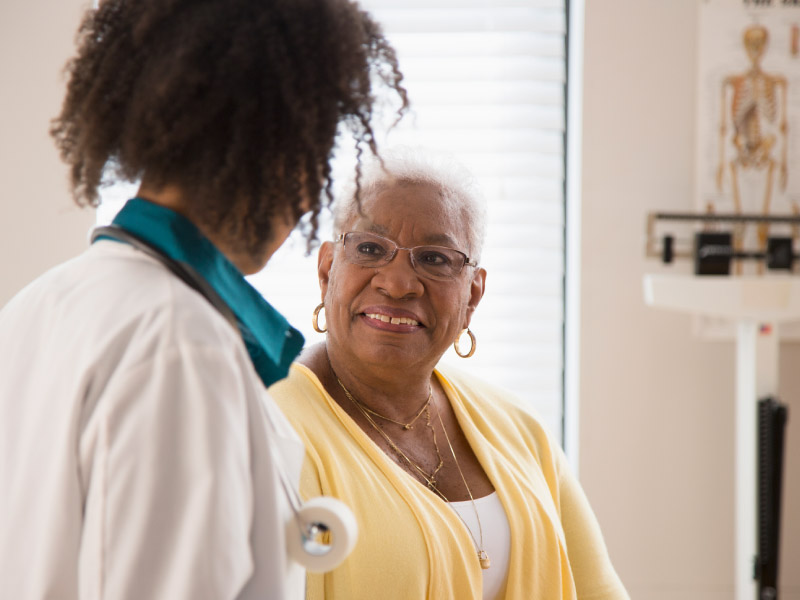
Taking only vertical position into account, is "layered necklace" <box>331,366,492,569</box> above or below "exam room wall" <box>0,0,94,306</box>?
below

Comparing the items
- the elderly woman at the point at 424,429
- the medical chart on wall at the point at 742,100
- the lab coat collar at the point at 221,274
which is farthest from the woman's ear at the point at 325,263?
the medical chart on wall at the point at 742,100

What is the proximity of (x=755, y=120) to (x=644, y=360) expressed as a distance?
3.03 feet

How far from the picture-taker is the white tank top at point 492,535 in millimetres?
1513

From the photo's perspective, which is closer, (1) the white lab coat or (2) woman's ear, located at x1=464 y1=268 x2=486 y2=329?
(1) the white lab coat

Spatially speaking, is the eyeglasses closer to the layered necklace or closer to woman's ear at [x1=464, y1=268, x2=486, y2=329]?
woman's ear at [x1=464, y1=268, x2=486, y2=329]

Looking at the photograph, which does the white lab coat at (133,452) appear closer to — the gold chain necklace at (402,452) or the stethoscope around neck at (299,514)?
the stethoscope around neck at (299,514)

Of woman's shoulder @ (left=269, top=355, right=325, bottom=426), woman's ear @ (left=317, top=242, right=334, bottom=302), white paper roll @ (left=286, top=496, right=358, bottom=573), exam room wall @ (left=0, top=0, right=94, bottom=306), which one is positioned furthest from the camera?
exam room wall @ (left=0, top=0, right=94, bottom=306)

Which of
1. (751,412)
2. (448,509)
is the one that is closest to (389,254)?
(448,509)

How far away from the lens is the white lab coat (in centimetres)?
61

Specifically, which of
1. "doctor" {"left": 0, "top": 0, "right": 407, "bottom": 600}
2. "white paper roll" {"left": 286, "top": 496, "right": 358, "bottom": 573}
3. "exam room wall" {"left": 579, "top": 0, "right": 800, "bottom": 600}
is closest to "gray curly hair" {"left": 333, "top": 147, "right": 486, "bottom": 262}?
"doctor" {"left": 0, "top": 0, "right": 407, "bottom": 600}

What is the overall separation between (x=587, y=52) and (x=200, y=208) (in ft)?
7.79

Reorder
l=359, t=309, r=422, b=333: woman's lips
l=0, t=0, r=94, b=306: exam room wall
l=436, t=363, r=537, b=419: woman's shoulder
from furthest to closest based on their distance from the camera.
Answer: l=0, t=0, r=94, b=306: exam room wall
l=436, t=363, r=537, b=419: woman's shoulder
l=359, t=309, r=422, b=333: woman's lips

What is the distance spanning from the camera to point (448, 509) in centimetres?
149

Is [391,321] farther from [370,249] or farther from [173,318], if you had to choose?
[173,318]
